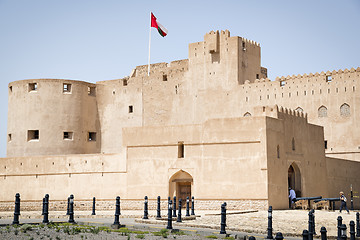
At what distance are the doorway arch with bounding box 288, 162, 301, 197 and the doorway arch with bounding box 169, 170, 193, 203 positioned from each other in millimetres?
5130

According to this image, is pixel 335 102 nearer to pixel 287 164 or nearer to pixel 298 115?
pixel 298 115

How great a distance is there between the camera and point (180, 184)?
23.8 meters

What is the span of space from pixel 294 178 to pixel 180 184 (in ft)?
18.6

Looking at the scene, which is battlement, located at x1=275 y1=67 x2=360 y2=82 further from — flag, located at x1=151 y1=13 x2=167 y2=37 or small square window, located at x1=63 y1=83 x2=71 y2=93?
small square window, located at x1=63 y1=83 x2=71 y2=93

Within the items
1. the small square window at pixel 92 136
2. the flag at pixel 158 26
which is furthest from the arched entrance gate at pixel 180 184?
the flag at pixel 158 26

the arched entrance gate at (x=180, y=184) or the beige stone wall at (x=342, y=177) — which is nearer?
the arched entrance gate at (x=180, y=184)

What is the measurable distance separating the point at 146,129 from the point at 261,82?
11.7 metres

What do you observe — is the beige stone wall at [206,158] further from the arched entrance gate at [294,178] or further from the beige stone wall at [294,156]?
the arched entrance gate at [294,178]

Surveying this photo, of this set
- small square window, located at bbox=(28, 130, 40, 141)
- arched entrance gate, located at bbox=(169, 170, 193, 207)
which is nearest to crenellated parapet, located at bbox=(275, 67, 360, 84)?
arched entrance gate, located at bbox=(169, 170, 193, 207)

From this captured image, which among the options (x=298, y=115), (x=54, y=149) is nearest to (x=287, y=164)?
(x=298, y=115)

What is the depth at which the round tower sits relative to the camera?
33.6 metres

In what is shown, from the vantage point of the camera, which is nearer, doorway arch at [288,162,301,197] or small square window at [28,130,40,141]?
doorway arch at [288,162,301,197]

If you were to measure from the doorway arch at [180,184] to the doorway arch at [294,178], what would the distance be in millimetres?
5130

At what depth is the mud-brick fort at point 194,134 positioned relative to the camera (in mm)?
22672
